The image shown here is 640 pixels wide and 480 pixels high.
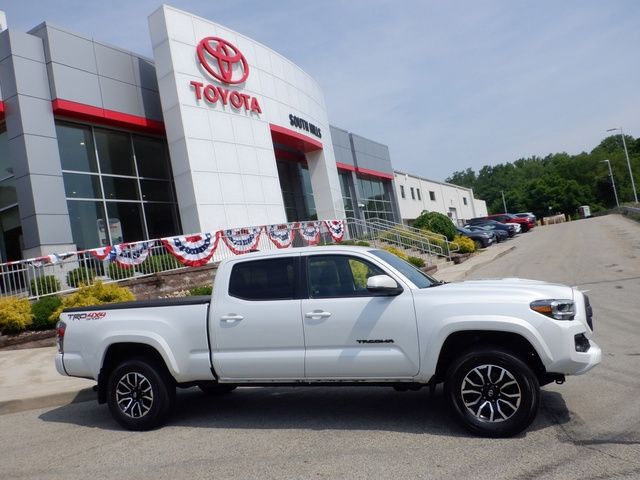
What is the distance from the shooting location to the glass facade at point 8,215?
16.7m

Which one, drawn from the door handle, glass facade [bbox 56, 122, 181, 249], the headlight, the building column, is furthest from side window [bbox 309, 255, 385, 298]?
glass facade [bbox 56, 122, 181, 249]

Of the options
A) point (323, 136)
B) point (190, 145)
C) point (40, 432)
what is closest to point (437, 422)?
point (40, 432)

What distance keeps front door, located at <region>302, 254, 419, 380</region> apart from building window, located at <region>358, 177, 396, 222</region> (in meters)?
32.8

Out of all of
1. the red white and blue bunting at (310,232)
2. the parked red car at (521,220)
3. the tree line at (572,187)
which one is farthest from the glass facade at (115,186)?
the tree line at (572,187)

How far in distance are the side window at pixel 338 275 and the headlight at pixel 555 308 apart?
1448 millimetres

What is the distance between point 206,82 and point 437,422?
57.4 ft

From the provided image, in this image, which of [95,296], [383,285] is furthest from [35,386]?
[383,285]

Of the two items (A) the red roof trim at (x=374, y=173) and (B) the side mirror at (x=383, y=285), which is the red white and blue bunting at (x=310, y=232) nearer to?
(A) the red roof trim at (x=374, y=173)

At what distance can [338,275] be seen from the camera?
5.52m

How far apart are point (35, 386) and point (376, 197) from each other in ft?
115

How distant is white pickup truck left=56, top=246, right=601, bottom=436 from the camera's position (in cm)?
474

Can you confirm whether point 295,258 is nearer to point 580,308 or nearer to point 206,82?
point 580,308

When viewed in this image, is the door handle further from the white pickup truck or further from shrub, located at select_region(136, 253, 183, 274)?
shrub, located at select_region(136, 253, 183, 274)

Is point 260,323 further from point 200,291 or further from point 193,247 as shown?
point 193,247
